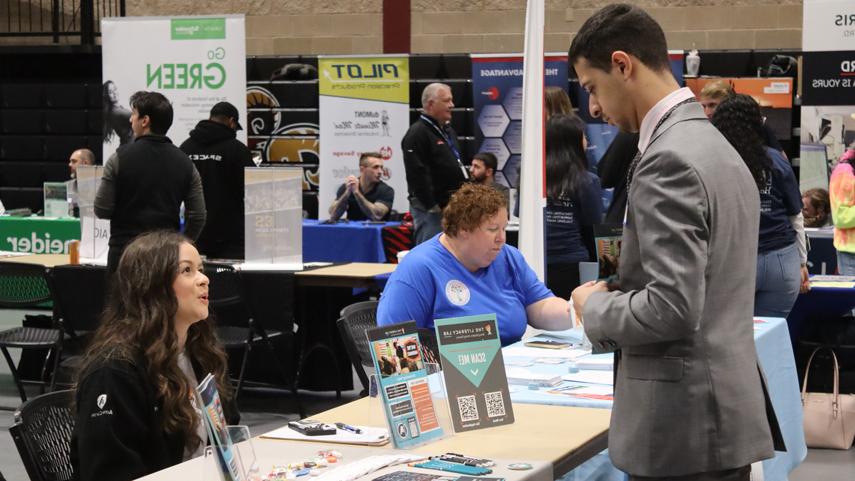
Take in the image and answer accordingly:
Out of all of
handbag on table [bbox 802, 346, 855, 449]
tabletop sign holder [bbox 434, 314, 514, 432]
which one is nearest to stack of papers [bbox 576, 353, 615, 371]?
tabletop sign holder [bbox 434, 314, 514, 432]

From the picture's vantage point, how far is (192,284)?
8.50ft

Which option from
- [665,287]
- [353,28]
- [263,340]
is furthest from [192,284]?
[353,28]

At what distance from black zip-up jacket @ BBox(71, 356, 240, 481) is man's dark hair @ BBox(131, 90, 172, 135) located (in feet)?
10.9

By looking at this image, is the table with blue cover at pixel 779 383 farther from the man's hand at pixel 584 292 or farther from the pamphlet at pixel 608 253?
the man's hand at pixel 584 292

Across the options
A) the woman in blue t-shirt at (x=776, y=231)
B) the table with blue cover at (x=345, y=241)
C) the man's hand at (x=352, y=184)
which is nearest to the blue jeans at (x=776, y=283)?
the woman in blue t-shirt at (x=776, y=231)

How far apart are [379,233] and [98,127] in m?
5.15

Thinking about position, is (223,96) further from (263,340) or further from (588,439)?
(588,439)

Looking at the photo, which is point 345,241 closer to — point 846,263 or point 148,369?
point 846,263

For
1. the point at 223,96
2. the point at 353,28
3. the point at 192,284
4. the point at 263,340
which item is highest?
the point at 353,28

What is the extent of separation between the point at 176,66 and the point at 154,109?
3.16 metres

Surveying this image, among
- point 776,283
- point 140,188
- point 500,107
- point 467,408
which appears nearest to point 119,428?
point 467,408

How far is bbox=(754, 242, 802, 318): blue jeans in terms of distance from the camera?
4624 mm

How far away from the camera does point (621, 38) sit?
1.81 m

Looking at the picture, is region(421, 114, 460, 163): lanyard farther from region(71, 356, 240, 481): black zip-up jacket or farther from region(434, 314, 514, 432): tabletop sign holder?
region(71, 356, 240, 481): black zip-up jacket
